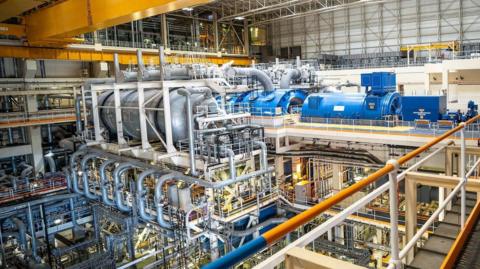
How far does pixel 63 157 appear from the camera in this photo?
2722 centimetres

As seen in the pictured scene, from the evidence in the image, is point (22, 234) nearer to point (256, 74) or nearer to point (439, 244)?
point (256, 74)

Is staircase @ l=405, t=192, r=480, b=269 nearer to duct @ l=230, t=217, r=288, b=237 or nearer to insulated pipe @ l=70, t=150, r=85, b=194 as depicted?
duct @ l=230, t=217, r=288, b=237

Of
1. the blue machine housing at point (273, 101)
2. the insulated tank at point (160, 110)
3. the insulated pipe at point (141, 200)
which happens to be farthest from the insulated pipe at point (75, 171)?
the blue machine housing at point (273, 101)

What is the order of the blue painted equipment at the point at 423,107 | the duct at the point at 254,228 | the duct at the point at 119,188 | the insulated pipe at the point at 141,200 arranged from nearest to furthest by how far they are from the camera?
the insulated pipe at the point at 141,200
the blue painted equipment at the point at 423,107
the duct at the point at 254,228
the duct at the point at 119,188

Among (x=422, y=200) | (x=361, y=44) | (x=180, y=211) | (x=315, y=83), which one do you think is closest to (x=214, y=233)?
(x=180, y=211)

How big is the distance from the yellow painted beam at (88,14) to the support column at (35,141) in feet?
28.1

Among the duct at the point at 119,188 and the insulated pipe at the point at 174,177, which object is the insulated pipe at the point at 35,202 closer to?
the duct at the point at 119,188

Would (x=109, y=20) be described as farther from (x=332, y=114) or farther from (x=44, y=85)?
(x=44, y=85)

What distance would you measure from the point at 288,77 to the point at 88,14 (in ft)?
46.9

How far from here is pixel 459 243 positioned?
3361 mm

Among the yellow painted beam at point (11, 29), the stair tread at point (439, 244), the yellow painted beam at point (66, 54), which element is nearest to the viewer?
the stair tread at point (439, 244)

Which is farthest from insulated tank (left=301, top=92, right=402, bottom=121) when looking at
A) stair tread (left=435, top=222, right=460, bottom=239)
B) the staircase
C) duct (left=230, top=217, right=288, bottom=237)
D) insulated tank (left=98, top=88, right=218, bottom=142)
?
stair tread (left=435, top=222, right=460, bottom=239)

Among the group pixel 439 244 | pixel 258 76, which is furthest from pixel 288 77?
pixel 439 244

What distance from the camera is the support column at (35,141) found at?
79.0 feet
